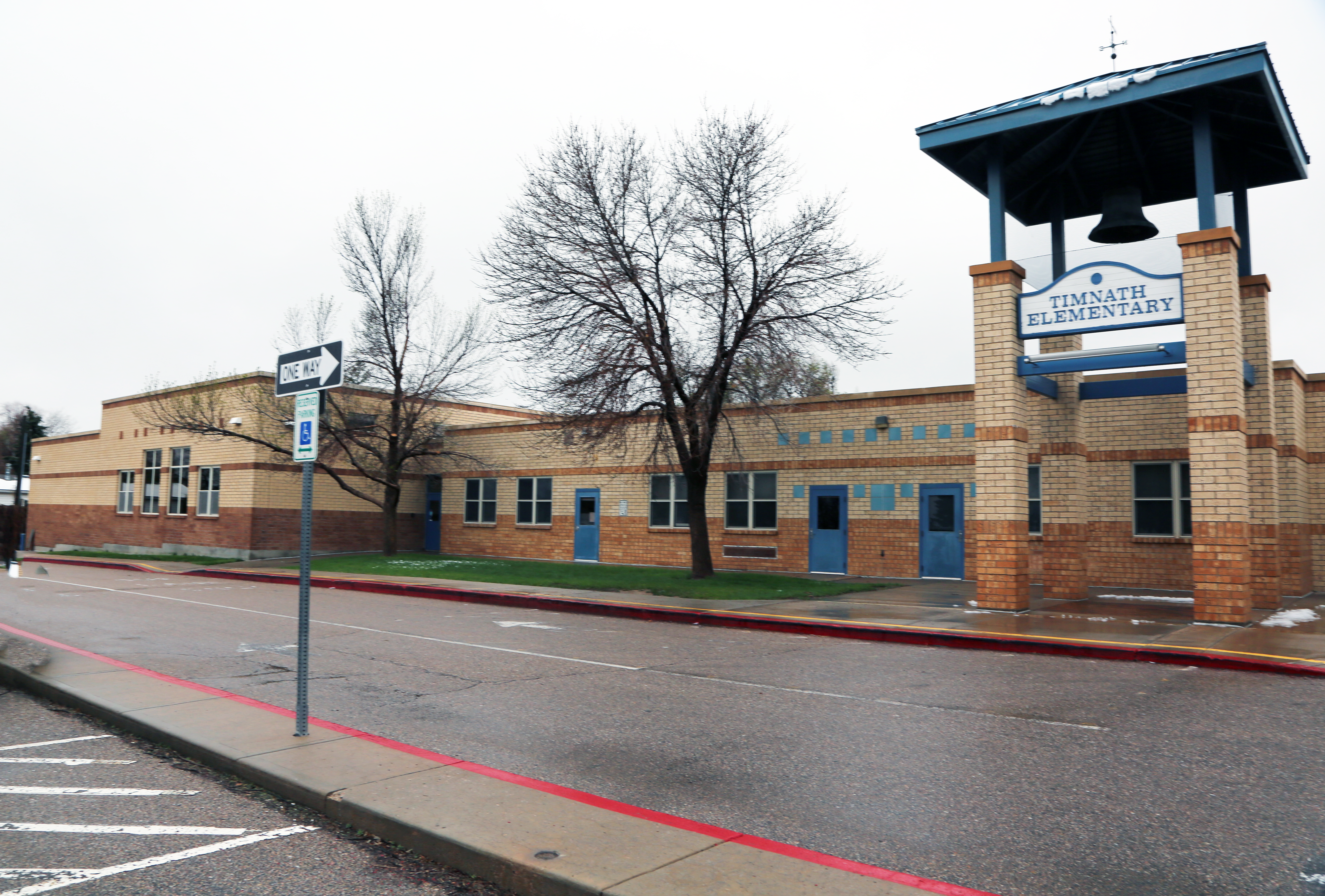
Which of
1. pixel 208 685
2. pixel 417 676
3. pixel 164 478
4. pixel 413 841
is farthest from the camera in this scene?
pixel 164 478

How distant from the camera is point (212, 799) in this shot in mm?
5648

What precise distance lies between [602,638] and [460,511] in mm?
21566

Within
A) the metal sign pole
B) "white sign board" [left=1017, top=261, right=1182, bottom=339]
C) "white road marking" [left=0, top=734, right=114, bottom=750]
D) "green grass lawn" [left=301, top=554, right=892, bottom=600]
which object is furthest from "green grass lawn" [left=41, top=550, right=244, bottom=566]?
"white sign board" [left=1017, top=261, right=1182, bottom=339]

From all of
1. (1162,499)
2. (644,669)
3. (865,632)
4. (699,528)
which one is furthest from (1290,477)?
(644,669)

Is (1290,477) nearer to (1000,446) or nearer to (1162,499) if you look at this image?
(1162,499)

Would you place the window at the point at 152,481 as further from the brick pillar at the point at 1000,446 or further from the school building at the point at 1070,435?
the brick pillar at the point at 1000,446

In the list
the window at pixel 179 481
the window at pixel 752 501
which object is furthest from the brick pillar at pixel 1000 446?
the window at pixel 179 481

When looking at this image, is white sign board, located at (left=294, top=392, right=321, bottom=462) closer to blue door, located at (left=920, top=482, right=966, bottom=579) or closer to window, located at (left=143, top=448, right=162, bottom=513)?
blue door, located at (left=920, top=482, right=966, bottom=579)

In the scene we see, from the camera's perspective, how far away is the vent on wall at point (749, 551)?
82.1 ft

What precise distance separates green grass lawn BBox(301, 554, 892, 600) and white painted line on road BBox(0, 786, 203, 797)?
12.3 m

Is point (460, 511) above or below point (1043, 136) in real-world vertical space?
below

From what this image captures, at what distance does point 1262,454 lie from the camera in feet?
52.5

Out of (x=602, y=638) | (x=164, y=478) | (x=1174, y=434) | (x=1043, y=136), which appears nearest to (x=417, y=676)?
(x=602, y=638)

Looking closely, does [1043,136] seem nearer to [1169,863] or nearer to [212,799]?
[1169,863]
